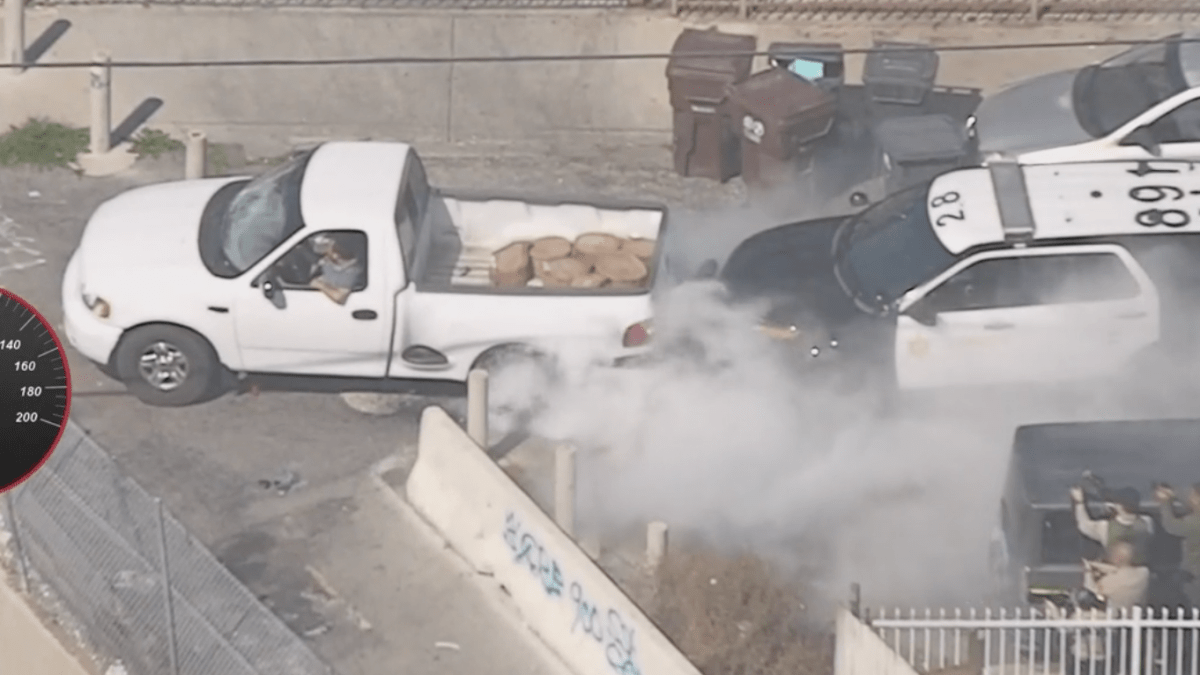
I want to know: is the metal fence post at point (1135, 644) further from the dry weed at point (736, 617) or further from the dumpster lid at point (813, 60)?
the dumpster lid at point (813, 60)

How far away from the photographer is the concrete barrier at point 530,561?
43.9 ft

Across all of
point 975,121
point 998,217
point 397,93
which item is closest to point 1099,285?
point 998,217

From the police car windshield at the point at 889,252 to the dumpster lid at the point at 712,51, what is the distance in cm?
293

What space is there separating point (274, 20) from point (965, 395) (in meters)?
7.65

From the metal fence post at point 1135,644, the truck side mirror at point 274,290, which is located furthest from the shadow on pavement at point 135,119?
the metal fence post at point 1135,644

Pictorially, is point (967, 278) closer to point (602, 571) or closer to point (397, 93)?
point (602, 571)

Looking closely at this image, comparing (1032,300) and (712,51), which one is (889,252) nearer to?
(1032,300)

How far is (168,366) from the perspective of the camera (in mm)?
15984

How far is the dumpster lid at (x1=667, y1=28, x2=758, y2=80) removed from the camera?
62.5 feet

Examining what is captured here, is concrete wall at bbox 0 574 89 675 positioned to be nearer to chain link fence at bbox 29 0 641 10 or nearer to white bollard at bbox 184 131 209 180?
white bollard at bbox 184 131 209 180

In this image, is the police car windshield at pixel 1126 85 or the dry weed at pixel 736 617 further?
the police car windshield at pixel 1126 85

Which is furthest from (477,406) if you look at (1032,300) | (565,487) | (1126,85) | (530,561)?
(1126,85)

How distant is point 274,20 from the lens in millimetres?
20422
